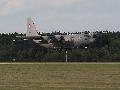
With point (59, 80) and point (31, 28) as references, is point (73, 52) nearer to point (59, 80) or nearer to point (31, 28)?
point (31, 28)

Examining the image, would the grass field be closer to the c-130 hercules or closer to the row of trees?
the row of trees

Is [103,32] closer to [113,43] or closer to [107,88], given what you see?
[113,43]

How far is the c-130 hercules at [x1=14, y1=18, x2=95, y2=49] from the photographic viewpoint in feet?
336

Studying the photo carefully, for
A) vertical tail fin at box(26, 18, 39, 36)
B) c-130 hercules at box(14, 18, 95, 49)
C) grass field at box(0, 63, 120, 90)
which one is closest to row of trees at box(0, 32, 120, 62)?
c-130 hercules at box(14, 18, 95, 49)

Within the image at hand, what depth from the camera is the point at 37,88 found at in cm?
2381

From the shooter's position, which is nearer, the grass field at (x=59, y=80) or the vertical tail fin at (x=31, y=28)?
the grass field at (x=59, y=80)

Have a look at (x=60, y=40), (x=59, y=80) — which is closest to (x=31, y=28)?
(x=60, y=40)

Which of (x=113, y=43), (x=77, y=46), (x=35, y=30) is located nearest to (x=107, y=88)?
(x=77, y=46)

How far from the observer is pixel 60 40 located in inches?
4055

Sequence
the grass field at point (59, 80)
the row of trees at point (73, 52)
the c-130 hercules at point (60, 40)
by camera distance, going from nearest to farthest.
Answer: the grass field at point (59, 80)
the row of trees at point (73, 52)
the c-130 hercules at point (60, 40)

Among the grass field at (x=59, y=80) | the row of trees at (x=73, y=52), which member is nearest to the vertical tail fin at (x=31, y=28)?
the row of trees at (x=73, y=52)

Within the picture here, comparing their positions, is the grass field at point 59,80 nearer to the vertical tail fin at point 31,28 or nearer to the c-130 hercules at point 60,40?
the c-130 hercules at point 60,40

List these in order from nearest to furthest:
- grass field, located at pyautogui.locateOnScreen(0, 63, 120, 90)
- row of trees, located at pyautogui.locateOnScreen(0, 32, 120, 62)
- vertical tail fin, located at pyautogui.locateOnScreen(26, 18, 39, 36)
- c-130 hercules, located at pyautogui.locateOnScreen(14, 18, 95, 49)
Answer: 1. grass field, located at pyautogui.locateOnScreen(0, 63, 120, 90)
2. row of trees, located at pyautogui.locateOnScreen(0, 32, 120, 62)
3. c-130 hercules, located at pyautogui.locateOnScreen(14, 18, 95, 49)
4. vertical tail fin, located at pyautogui.locateOnScreen(26, 18, 39, 36)

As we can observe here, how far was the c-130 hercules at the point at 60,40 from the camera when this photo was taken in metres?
102
